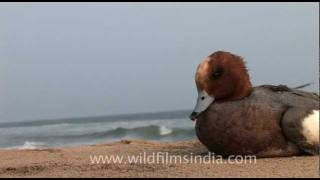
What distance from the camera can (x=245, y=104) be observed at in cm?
596

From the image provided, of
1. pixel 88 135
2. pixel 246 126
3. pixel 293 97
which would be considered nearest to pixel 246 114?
pixel 246 126

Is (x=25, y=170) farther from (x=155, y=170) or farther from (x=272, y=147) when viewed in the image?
(x=272, y=147)

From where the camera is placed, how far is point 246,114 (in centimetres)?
585

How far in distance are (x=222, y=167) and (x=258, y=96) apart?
1184 millimetres

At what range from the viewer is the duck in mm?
5785

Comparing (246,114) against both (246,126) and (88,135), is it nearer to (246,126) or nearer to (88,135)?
(246,126)

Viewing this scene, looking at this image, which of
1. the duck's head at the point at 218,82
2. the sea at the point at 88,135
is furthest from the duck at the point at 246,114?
the sea at the point at 88,135

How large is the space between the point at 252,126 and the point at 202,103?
70 centimetres

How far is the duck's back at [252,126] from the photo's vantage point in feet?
19.0

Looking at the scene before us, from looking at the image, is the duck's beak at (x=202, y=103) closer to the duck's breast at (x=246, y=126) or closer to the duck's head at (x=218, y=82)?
the duck's head at (x=218, y=82)

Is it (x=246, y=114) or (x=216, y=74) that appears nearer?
(x=246, y=114)

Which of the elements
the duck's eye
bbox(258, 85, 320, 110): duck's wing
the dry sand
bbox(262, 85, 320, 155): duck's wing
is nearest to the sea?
the dry sand

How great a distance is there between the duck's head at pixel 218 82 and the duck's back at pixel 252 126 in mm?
126

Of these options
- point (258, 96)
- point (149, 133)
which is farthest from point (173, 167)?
point (149, 133)
